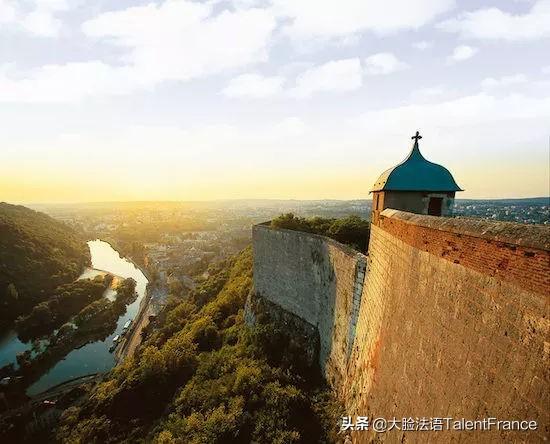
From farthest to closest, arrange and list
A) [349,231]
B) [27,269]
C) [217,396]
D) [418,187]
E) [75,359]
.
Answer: [27,269] → [75,359] → [349,231] → [217,396] → [418,187]

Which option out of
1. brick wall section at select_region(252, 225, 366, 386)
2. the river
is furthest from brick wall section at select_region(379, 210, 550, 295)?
the river

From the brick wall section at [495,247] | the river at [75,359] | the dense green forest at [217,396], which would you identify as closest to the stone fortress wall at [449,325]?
the brick wall section at [495,247]

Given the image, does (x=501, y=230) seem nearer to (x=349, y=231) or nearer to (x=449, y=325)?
(x=449, y=325)

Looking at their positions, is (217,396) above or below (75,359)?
above

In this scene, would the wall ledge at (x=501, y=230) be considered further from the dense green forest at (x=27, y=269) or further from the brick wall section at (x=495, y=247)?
the dense green forest at (x=27, y=269)

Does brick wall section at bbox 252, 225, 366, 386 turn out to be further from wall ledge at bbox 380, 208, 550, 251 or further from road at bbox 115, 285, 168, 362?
road at bbox 115, 285, 168, 362

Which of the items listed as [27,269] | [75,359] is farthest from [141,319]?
[27,269]
